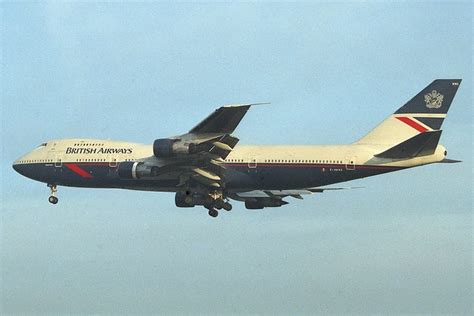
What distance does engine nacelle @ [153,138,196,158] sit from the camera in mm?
57656

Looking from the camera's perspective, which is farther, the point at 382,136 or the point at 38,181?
the point at 38,181

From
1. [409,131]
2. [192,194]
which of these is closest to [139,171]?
[192,194]

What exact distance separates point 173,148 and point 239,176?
6.49 m

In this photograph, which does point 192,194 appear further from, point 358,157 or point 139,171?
point 358,157

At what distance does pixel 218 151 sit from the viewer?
59.8 meters

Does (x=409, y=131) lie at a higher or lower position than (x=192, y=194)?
higher

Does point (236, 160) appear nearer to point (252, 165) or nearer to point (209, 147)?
point (252, 165)

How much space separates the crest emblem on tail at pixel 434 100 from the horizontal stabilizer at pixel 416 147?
472 centimetres

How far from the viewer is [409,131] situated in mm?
62125

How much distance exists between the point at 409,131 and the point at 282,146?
8195 millimetres

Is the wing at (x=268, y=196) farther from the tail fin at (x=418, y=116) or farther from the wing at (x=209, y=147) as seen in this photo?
the tail fin at (x=418, y=116)

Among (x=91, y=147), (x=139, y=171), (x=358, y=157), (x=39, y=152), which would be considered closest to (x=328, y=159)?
(x=358, y=157)

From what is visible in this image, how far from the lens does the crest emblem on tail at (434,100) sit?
61000 millimetres

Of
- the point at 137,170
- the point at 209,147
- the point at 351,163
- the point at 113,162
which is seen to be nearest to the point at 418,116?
the point at 351,163
